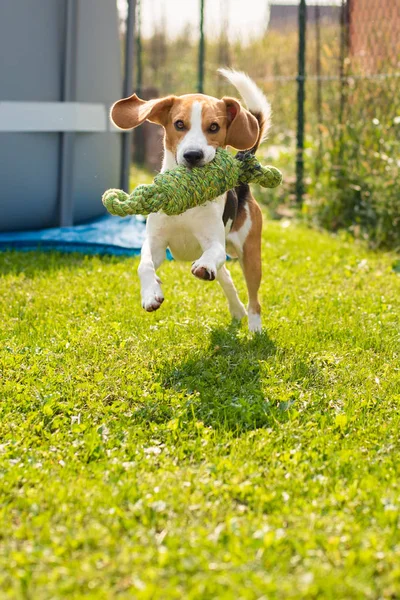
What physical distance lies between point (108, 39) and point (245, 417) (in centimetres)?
584

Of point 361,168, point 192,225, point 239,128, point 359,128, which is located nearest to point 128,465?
point 192,225

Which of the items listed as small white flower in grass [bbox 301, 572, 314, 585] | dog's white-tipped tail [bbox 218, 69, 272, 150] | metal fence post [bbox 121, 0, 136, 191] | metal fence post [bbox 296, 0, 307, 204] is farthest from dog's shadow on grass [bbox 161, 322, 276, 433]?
metal fence post [bbox 296, 0, 307, 204]

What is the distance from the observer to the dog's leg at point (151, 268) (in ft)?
12.8

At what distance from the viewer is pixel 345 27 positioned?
8.78 meters

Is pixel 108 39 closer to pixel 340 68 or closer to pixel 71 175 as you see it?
pixel 71 175

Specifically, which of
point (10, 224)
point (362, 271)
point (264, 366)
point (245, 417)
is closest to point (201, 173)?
point (264, 366)

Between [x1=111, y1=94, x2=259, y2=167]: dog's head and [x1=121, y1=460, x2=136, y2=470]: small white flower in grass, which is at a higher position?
[x1=111, y1=94, x2=259, y2=167]: dog's head

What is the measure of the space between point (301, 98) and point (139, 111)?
543 centimetres

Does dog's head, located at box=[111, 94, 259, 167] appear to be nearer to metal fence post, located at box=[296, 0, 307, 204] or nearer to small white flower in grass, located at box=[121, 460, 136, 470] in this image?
small white flower in grass, located at box=[121, 460, 136, 470]

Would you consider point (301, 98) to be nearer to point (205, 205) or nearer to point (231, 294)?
point (231, 294)

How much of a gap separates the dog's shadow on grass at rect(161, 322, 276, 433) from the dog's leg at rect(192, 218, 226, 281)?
53 cm

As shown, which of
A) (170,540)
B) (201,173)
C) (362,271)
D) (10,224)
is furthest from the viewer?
(10,224)

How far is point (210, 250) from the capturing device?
4.16 metres

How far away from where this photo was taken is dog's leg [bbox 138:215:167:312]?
12.8 feet
